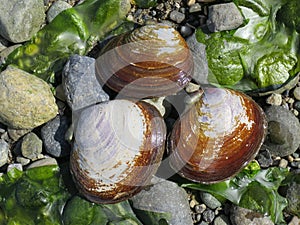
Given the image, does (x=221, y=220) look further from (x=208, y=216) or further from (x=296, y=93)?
(x=296, y=93)

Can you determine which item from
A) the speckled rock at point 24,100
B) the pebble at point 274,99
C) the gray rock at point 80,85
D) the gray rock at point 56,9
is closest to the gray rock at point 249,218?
the pebble at point 274,99

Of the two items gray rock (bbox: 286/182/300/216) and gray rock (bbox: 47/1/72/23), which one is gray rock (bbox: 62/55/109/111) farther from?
gray rock (bbox: 286/182/300/216)

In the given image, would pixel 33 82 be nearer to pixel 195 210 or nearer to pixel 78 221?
pixel 78 221

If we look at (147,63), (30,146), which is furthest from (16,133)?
A: (147,63)

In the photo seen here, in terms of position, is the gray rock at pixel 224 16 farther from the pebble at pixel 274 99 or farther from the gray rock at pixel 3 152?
the gray rock at pixel 3 152

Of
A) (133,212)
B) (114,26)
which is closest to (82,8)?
Answer: (114,26)
